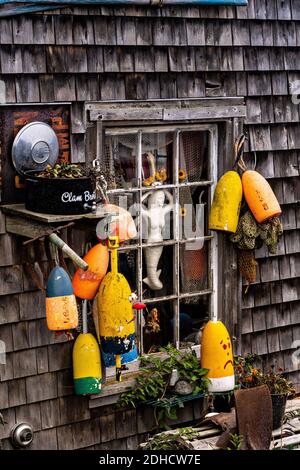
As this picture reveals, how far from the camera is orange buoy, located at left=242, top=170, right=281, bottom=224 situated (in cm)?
→ 702

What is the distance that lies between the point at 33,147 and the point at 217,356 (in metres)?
1.79

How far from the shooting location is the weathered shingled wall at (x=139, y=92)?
6.21 metres

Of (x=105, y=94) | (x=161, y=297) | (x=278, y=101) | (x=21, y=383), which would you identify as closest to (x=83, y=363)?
(x=21, y=383)

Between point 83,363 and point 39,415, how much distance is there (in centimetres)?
39

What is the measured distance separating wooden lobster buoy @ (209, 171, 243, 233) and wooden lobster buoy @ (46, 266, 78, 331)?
1.47 m

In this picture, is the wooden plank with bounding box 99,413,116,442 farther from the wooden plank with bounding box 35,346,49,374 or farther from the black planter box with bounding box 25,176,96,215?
the black planter box with bounding box 25,176,96,215

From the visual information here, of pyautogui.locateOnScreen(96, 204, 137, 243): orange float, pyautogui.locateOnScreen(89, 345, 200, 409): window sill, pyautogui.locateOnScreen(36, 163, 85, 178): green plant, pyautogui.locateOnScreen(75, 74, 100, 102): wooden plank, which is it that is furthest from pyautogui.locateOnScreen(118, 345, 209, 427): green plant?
pyautogui.locateOnScreen(75, 74, 100, 102): wooden plank

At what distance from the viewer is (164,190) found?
704 centimetres

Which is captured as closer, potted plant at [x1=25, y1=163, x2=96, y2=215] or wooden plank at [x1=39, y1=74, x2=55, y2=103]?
potted plant at [x1=25, y1=163, x2=96, y2=215]

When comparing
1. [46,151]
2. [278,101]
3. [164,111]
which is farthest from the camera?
[278,101]

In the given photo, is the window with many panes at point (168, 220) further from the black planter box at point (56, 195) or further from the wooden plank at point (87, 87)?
the black planter box at point (56, 195)

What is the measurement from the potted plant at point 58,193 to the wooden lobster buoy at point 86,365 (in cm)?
84

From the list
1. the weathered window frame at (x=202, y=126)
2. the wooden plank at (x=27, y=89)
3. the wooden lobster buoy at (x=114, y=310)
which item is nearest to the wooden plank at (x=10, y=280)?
the wooden lobster buoy at (x=114, y=310)

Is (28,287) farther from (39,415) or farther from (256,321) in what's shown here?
(256,321)
